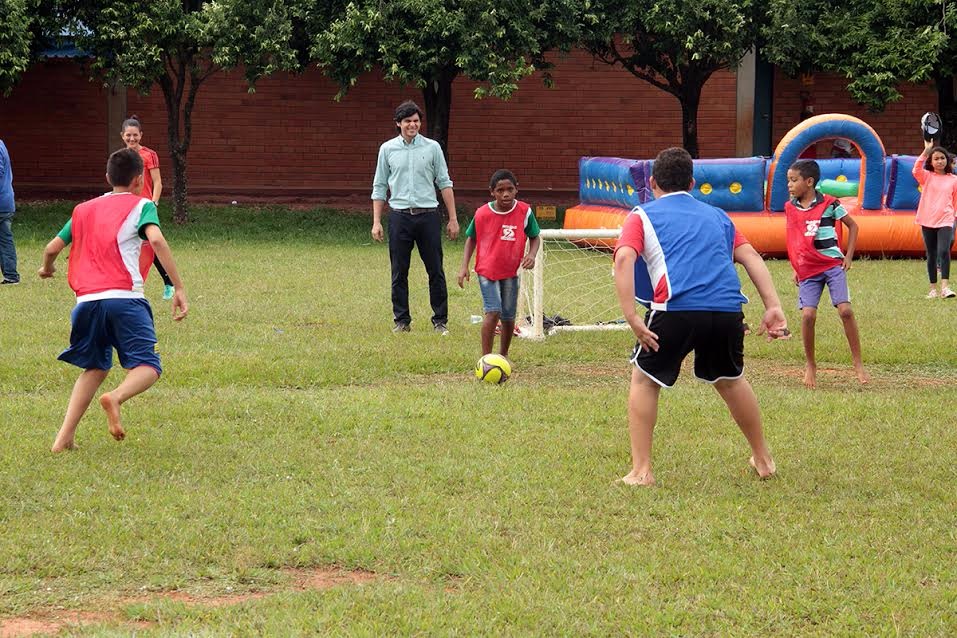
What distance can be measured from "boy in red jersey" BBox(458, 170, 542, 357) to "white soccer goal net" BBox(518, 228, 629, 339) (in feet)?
2.47

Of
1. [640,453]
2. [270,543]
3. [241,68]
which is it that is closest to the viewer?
[270,543]

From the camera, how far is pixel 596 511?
5965 millimetres

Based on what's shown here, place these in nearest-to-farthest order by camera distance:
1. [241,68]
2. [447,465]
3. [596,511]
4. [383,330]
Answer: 1. [596,511]
2. [447,465]
3. [383,330]
4. [241,68]

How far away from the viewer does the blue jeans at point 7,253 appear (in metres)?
14.6

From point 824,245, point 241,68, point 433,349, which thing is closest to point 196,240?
point 241,68

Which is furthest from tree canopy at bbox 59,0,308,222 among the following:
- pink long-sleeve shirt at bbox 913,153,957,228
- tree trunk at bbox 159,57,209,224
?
pink long-sleeve shirt at bbox 913,153,957,228

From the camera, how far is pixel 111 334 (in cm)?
686

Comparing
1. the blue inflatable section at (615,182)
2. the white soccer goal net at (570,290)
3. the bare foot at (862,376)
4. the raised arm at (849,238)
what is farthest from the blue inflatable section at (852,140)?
the bare foot at (862,376)

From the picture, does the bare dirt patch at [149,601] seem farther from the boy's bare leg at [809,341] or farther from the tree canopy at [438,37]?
the tree canopy at [438,37]

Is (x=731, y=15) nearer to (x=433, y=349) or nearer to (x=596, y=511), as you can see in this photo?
(x=433, y=349)

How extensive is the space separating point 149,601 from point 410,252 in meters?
7.08

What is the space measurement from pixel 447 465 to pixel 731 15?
1675 centimetres

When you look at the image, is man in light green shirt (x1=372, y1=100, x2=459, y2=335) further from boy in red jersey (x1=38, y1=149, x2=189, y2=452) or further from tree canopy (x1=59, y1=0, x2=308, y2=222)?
tree canopy (x1=59, y1=0, x2=308, y2=222)

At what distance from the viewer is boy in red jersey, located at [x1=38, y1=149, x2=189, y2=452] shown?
267 inches
